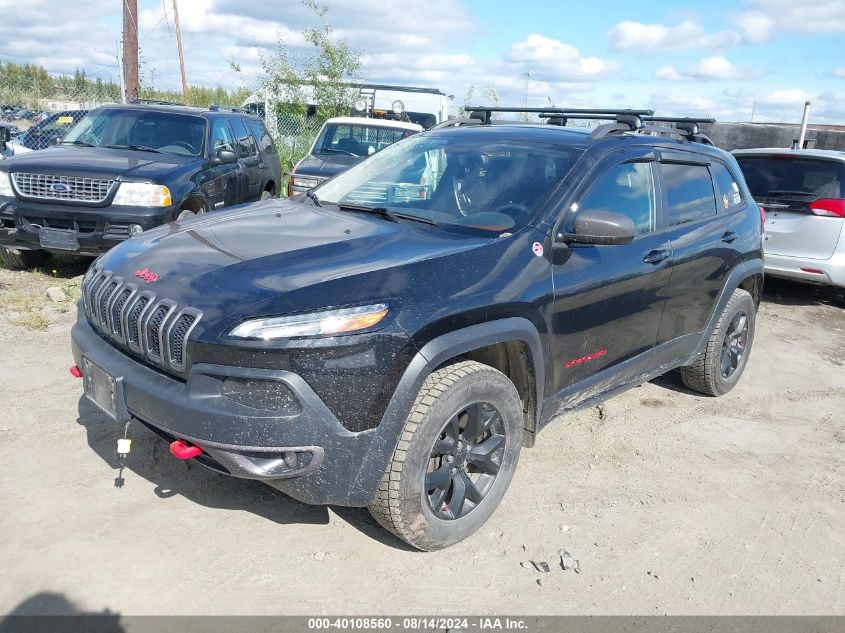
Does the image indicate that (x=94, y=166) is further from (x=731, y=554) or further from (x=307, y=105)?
(x=307, y=105)

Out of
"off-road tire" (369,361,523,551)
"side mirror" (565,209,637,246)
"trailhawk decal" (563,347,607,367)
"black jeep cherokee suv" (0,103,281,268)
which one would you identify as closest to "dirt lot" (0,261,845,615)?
"off-road tire" (369,361,523,551)

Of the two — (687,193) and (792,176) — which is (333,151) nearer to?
(792,176)

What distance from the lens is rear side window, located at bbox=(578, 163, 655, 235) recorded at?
12.0 feet

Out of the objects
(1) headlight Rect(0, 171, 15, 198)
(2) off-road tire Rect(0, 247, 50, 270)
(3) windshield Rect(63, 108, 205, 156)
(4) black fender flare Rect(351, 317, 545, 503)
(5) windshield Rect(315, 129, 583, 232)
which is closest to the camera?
(4) black fender flare Rect(351, 317, 545, 503)

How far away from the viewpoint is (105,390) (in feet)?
9.84

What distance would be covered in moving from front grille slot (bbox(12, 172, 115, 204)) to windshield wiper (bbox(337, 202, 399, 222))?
149 inches

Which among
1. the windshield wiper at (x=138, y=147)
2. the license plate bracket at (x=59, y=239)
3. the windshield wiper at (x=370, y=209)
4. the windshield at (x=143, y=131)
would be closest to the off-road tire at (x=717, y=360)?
the windshield wiper at (x=370, y=209)

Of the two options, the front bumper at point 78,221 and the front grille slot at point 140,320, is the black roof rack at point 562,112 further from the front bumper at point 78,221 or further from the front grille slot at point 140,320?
the front bumper at point 78,221

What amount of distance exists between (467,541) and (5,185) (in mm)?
5958

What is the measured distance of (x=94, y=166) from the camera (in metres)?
6.80

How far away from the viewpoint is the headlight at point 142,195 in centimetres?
670

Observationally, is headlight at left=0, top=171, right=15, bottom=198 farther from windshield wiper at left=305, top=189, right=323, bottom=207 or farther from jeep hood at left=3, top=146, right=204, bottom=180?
windshield wiper at left=305, top=189, right=323, bottom=207

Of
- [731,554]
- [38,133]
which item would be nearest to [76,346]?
[731,554]

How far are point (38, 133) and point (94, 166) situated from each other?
7055 mm
